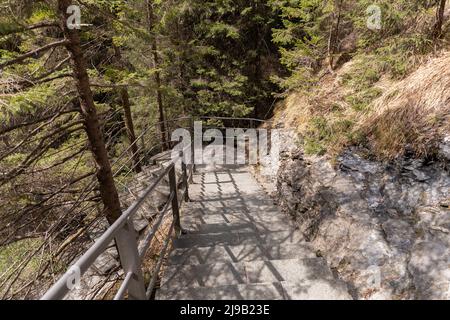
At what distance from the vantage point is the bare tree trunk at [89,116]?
8.95 feet

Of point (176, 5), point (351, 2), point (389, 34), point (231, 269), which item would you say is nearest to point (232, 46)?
point (176, 5)

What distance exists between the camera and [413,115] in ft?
11.4

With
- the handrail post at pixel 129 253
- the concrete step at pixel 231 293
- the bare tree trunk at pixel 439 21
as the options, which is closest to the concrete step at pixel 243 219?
the concrete step at pixel 231 293

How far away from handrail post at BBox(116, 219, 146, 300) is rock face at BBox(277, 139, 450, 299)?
6.49 ft

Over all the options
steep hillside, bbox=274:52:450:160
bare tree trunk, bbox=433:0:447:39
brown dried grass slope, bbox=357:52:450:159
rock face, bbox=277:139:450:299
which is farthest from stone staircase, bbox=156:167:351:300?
bare tree trunk, bbox=433:0:447:39

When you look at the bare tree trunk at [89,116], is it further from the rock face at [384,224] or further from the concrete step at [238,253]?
the rock face at [384,224]

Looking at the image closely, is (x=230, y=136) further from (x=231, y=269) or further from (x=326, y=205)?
(x=231, y=269)

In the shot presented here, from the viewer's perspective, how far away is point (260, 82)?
987 cm

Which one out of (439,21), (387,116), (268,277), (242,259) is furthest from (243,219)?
(439,21)

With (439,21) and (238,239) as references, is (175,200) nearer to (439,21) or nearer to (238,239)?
(238,239)

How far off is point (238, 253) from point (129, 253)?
1685 mm

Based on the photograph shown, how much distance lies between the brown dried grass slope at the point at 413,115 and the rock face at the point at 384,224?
18 centimetres

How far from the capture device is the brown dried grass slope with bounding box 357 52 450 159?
3215 mm

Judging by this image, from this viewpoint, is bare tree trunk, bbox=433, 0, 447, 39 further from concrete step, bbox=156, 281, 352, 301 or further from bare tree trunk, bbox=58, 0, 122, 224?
bare tree trunk, bbox=58, 0, 122, 224
